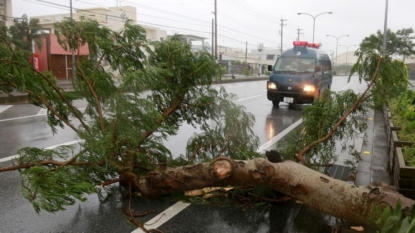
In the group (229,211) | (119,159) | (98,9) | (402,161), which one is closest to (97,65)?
(119,159)

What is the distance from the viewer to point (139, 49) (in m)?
4.43

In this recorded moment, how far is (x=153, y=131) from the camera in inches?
156

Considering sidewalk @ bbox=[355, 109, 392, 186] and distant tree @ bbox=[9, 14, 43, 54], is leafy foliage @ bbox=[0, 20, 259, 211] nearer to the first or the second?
sidewalk @ bbox=[355, 109, 392, 186]

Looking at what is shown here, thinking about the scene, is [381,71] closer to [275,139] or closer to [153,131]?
[153,131]

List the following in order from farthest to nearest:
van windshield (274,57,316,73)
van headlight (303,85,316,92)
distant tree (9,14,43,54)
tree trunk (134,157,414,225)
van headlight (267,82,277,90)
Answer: distant tree (9,14,43,54) < van windshield (274,57,316,73) < van headlight (267,82,277,90) < van headlight (303,85,316,92) < tree trunk (134,157,414,225)

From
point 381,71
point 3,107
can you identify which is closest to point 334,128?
point 381,71

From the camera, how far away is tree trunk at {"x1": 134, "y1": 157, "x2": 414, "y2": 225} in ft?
10.4

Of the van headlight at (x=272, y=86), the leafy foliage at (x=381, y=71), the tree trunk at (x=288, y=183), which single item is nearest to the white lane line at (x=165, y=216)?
the tree trunk at (x=288, y=183)

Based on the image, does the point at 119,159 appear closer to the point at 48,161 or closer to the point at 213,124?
the point at 48,161

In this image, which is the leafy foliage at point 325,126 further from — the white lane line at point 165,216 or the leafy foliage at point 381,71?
the white lane line at point 165,216

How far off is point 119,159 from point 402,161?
3144mm

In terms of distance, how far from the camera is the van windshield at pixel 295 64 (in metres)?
13.8

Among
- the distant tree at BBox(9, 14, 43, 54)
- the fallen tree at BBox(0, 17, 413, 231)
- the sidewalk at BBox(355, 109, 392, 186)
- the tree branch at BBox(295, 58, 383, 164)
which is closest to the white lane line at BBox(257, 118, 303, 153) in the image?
the sidewalk at BBox(355, 109, 392, 186)

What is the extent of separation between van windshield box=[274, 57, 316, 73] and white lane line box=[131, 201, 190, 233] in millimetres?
10545
